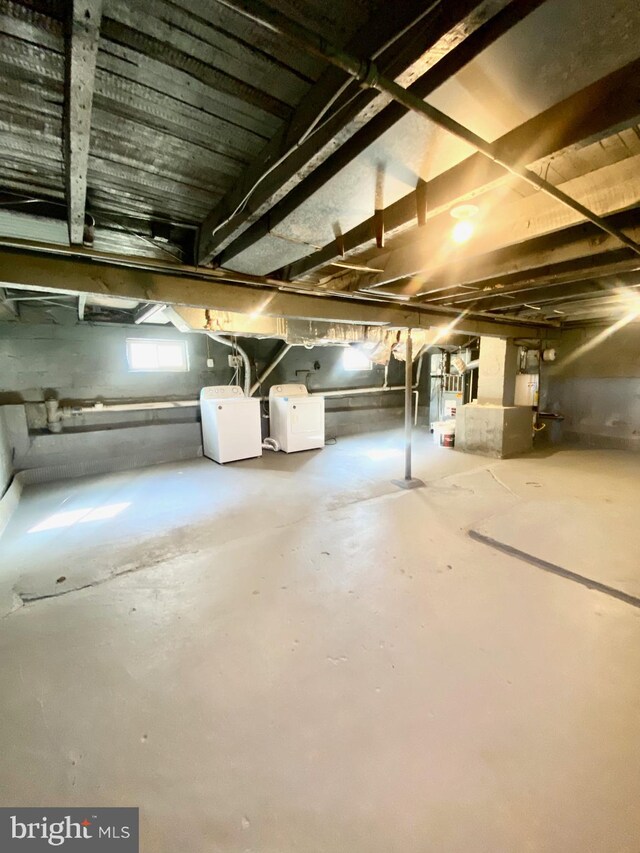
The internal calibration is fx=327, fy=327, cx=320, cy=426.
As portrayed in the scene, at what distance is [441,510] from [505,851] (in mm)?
2213

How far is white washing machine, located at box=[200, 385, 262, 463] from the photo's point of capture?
449 centimetres

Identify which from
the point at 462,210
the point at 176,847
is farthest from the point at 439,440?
the point at 176,847

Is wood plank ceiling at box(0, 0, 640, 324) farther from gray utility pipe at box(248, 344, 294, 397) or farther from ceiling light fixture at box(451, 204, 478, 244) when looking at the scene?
gray utility pipe at box(248, 344, 294, 397)

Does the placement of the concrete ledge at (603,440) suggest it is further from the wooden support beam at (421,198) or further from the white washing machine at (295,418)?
the wooden support beam at (421,198)

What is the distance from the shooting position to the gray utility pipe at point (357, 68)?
607 mm

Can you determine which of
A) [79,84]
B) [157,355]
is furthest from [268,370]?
[79,84]

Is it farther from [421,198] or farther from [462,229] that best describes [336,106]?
[462,229]

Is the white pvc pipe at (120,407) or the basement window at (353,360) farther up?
the basement window at (353,360)

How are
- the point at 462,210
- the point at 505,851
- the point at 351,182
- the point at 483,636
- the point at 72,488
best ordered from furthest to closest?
the point at 72,488 → the point at 483,636 → the point at 462,210 → the point at 351,182 → the point at 505,851

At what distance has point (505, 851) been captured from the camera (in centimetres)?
85

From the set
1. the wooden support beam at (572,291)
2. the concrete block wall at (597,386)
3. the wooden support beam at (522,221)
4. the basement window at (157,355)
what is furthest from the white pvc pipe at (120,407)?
the concrete block wall at (597,386)

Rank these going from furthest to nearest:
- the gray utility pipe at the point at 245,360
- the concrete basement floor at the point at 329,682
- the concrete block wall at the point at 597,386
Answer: the concrete block wall at the point at 597,386, the gray utility pipe at the point at 245,360, the concrete basement floor at the point at 329,682

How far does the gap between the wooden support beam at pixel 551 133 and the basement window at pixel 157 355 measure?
4.07 meters

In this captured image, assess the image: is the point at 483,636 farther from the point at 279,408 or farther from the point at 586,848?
the point at 279,408
